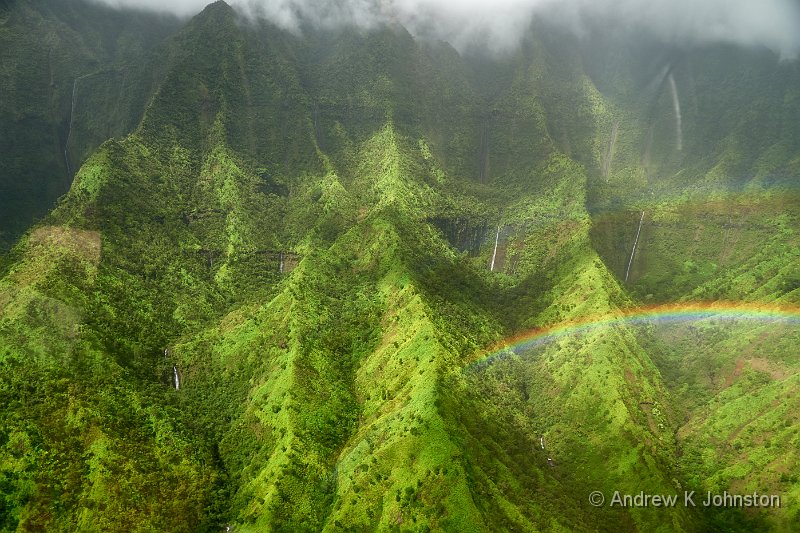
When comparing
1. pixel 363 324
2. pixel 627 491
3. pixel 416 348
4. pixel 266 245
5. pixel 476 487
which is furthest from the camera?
pixel 266 245

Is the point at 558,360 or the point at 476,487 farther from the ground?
the point at 558,360

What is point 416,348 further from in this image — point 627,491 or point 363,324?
point 627,491

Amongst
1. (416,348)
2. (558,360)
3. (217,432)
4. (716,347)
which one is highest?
(716,347)

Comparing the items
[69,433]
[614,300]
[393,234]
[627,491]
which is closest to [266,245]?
[393,234]

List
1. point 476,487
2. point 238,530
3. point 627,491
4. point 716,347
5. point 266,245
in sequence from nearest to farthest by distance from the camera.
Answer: point 476,487
point 238,530
point 627,491
point 716,347
point 266,245

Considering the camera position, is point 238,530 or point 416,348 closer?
point 238,530

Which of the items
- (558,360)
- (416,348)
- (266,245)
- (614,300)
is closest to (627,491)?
(558,360)

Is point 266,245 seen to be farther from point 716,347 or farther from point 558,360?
point 716,347

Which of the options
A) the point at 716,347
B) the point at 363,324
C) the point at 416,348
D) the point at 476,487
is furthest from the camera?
the point at 716,347

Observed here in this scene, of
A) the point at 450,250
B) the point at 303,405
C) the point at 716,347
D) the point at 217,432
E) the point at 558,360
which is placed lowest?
the point at 217,432
